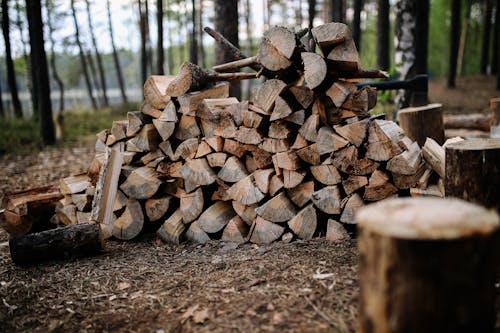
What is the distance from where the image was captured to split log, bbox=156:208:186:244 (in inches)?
151

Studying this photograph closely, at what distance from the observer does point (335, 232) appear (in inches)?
133

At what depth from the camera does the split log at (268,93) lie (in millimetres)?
3305

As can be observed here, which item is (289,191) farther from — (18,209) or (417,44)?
(417,44)

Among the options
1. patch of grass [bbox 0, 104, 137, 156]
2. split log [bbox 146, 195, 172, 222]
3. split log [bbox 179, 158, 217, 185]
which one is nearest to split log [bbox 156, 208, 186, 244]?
split log [bbox 146, 195, 172, 222]

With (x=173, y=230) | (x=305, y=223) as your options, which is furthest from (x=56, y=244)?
(x=305, y=223)

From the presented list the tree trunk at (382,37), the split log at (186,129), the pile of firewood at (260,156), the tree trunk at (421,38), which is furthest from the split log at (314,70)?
the tree trunk at (382,37)

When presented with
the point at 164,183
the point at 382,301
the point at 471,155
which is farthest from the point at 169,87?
the point at 382,301

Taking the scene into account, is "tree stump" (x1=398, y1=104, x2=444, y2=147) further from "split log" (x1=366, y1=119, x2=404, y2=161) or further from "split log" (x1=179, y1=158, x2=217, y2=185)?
"split log" (x1=179, y1=158, x2=217, y2=185)

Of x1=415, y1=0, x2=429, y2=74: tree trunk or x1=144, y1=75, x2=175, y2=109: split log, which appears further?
x1=415, y1=0, x2=429, y2=74: tree trunk

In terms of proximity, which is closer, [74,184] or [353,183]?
[353,183]

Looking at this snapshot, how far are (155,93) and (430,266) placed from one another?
3.01 m

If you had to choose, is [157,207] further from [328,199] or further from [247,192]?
[328,199]

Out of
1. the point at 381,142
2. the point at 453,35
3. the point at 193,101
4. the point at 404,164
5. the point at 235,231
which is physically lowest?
the point at 235,231

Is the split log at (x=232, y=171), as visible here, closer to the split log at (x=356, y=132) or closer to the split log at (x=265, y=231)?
the split log at (x=265, y=231)
